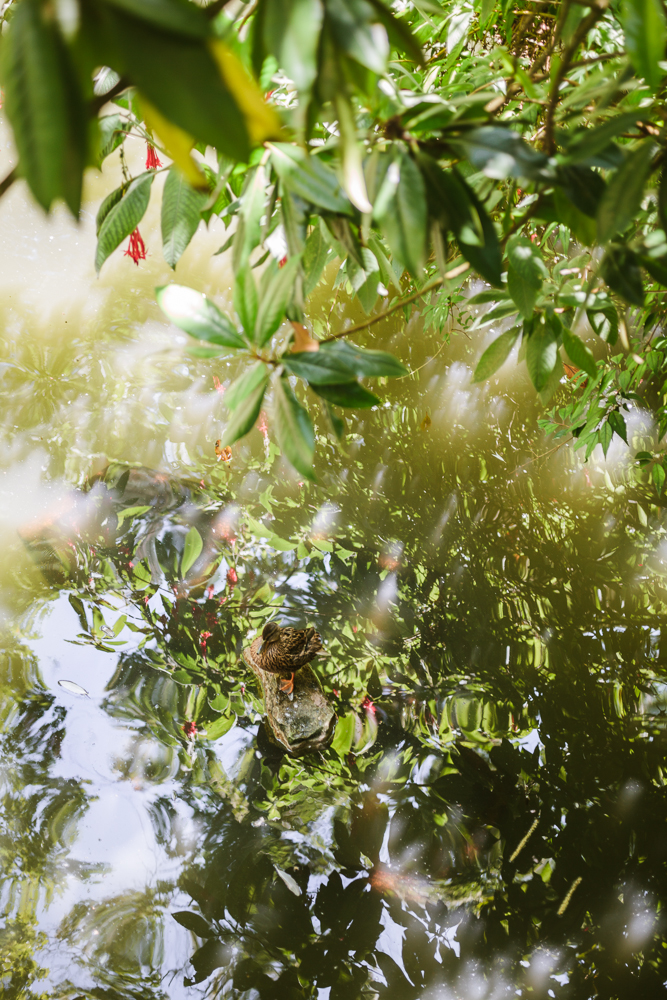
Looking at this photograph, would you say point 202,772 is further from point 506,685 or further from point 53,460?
point 53,460

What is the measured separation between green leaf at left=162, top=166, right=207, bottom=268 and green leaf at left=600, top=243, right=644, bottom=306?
0.28 m

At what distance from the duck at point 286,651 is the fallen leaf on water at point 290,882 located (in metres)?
0.31

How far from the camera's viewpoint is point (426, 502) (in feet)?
4.66

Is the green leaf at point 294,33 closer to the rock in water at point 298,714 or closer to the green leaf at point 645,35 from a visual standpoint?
the green leaf at point 645,35

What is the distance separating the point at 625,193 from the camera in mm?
271

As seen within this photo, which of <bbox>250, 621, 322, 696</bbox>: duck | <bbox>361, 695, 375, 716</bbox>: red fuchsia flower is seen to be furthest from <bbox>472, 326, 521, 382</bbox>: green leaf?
<bbox>361, 695, 375, 716</bbox>: red fuchsia flower

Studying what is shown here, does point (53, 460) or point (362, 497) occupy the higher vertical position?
point (53, 460)

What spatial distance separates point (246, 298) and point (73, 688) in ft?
3.67

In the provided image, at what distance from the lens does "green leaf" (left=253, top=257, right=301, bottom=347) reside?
311 mm

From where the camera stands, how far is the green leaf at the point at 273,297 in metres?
0.31

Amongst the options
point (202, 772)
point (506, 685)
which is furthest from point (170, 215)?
point (506, 685)

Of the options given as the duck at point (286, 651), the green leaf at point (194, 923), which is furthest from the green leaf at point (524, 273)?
the green leaf at point (194, 923)

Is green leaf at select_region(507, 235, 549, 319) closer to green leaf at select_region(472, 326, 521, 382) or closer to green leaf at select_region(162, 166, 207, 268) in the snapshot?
green leaf at select_region(472, 326, 521, 382)

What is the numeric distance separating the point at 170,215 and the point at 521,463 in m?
1.21
